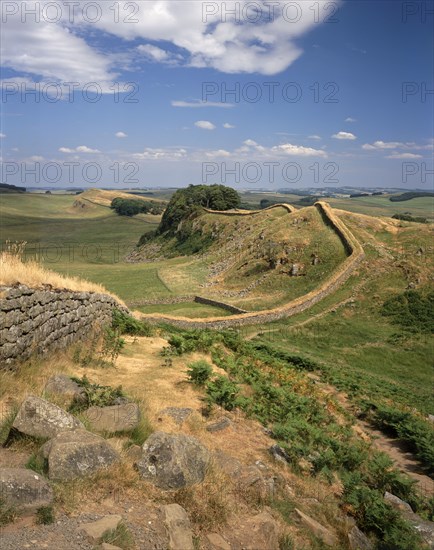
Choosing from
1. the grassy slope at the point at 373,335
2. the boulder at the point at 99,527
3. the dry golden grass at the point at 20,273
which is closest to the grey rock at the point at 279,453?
the boulder at the point at 99,527

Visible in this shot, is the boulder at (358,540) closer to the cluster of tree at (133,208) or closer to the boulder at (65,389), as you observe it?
the boulder at (65,389)

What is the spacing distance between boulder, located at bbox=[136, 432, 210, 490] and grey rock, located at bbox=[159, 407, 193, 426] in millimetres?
1860

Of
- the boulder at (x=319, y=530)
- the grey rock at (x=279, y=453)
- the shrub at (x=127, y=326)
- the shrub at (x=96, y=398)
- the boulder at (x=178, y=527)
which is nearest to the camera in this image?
the boulder at (x=178, y=527)

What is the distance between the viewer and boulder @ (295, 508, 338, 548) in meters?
6.36

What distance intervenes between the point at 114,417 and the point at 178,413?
1.98m

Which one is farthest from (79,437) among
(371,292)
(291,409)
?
(371,292)

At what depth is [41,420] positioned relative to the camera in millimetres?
6398

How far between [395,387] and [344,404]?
21.5 ft

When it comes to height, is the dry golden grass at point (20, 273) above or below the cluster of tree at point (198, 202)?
below

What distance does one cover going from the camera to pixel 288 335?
29.5m

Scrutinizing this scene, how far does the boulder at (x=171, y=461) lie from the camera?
623 centimetres

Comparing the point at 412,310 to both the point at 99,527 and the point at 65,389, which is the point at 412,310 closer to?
the point at 65,389

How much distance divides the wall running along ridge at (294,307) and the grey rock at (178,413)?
17.8 metres

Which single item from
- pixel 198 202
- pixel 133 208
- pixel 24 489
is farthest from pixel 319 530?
pixel 133 208
